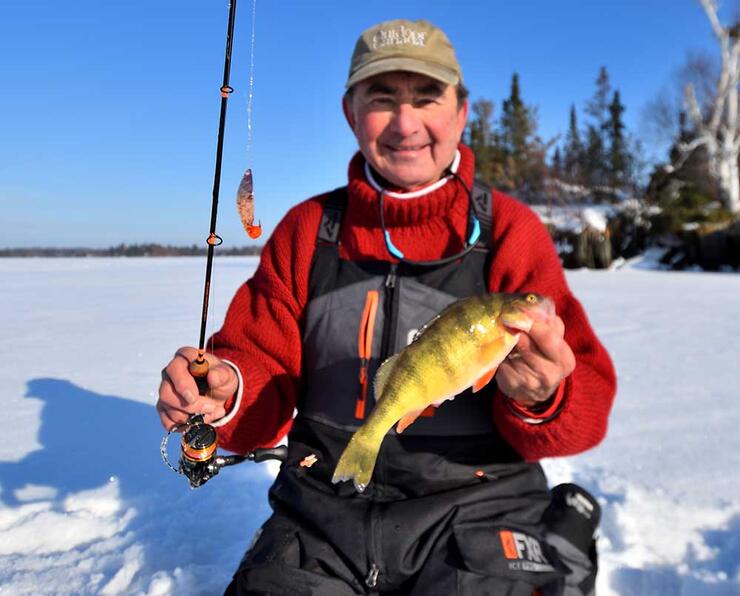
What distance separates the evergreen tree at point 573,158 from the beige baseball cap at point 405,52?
40220mm

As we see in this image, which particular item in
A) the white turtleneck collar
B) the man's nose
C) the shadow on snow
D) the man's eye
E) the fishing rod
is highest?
the man's eye

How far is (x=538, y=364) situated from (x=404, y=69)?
1192mm

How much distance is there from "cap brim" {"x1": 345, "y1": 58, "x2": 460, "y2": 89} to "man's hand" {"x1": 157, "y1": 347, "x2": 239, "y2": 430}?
121cm

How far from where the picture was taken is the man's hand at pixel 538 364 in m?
1.61

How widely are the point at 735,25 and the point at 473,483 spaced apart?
3034 cm

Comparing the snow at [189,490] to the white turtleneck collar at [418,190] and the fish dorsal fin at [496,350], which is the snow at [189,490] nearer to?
the fish dorsal fin at [496,350]

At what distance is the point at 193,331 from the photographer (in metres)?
8.34

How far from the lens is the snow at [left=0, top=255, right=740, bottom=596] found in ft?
7.97

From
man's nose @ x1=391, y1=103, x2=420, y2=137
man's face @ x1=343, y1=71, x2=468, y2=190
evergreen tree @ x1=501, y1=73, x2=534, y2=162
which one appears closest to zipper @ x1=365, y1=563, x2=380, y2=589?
man's face @ x1=343, y1=71, x2=468, y2=190

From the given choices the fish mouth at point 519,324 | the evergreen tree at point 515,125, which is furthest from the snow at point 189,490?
the evergreen tree at point 515,125

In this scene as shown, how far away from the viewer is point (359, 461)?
5.14 ft

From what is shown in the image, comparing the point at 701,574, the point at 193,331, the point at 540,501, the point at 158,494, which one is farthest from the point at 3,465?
the point at 193,331

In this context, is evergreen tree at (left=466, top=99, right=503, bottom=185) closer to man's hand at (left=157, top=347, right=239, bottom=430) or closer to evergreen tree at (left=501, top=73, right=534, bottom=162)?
evergreen tree at (left=501, top=73, right=534, bottom=162)

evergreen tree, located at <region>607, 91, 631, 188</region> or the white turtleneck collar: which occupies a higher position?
evergreen tree, located at <region>607, 91, 631, 188</region>
